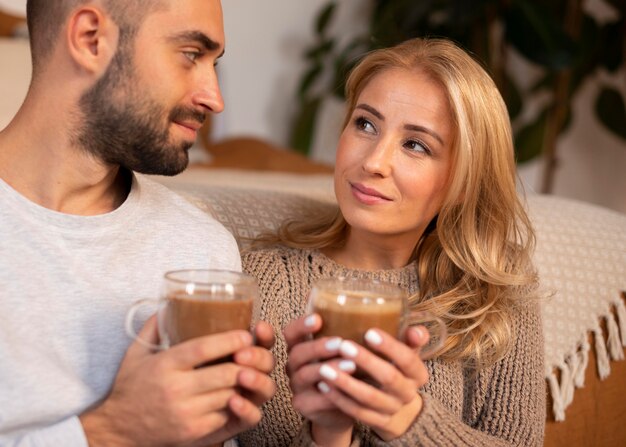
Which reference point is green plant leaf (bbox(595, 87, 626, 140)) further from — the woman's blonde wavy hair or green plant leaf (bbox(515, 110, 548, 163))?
the woman's blonde wavy hair

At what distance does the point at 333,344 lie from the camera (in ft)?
3.24

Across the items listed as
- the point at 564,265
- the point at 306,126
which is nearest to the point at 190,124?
the point at 564,265

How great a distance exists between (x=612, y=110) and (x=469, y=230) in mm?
2508

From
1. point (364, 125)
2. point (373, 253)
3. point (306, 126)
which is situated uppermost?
point (364, 125)

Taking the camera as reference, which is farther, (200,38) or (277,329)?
(277,329)

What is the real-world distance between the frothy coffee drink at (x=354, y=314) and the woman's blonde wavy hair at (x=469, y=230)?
0.44m

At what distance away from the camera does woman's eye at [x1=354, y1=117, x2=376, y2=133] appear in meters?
1.51

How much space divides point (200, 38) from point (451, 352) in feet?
2.22

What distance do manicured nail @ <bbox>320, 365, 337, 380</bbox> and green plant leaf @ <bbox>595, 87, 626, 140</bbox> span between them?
10.2ft

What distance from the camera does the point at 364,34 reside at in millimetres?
4332

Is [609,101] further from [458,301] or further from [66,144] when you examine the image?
[66,144]

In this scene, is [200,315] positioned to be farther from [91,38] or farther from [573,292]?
[573,292]

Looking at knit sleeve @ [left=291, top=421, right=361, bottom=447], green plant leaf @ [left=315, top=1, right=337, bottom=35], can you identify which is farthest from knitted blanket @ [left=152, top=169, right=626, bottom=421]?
green plant leaf @ [left=315, top=1, right=337, bottom=35]

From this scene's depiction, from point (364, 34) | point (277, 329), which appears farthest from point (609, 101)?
point (277, 329)
